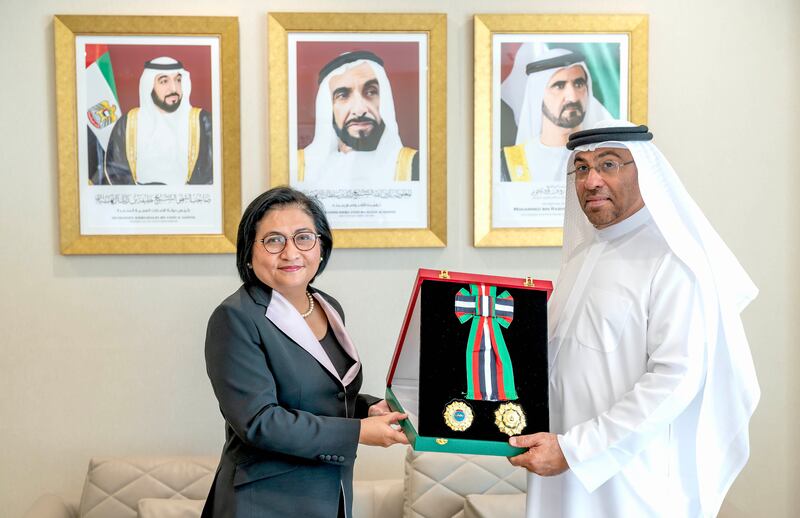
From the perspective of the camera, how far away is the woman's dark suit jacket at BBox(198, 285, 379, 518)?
1.85 metres

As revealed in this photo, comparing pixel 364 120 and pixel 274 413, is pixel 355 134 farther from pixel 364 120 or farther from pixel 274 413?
pixel 274 413

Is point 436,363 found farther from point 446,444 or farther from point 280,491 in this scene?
point 280,491

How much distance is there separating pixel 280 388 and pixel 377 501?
121 cm

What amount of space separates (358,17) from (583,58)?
0.94m

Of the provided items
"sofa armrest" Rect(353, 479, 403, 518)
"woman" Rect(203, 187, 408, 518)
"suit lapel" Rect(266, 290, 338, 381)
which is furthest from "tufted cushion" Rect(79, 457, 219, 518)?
"suit lapel" Rect(266, 290, 338, 381)

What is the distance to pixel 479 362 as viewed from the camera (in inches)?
76.0

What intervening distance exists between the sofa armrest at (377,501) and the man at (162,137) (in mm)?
1389

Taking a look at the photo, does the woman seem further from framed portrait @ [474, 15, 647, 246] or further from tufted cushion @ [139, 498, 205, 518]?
framed portrait @ [474, 15, 647, 246]

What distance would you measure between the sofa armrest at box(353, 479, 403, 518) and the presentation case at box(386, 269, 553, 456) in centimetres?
110

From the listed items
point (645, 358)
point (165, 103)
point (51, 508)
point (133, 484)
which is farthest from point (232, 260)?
point (645, 358)

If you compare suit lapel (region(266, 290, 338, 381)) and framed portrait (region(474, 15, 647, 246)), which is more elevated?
framed portrait (region(474, 15, 647, 246))

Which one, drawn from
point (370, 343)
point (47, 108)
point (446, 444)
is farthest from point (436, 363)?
point (47, 108)

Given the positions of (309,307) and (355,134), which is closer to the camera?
(309,307)

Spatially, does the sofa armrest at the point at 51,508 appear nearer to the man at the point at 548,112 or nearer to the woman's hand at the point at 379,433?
the woman's hand at the point at 379,433
